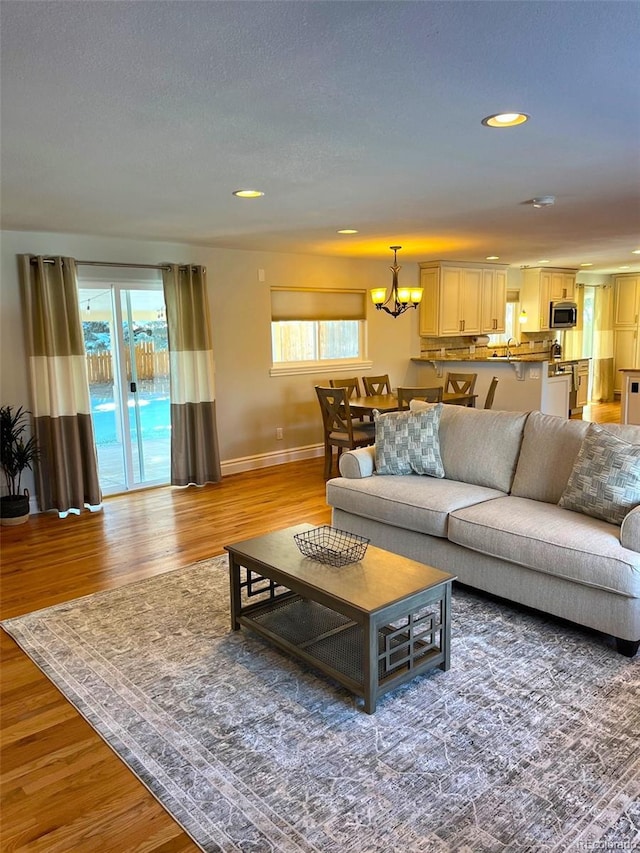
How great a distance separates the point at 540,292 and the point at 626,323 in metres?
2.73

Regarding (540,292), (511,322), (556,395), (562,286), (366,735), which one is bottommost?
(366,735)

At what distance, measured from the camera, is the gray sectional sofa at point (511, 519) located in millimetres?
2766

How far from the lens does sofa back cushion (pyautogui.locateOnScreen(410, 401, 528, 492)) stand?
12.5ft

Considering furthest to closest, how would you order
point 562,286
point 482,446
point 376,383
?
point 562,286
point 376,383
point 482,446

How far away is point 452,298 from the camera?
823 centimetres

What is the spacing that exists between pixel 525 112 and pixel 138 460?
15.5ft

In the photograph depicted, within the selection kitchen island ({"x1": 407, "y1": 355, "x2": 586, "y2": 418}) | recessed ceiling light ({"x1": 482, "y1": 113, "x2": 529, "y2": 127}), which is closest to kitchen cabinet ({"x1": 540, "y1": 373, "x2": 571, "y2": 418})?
kitchen island ({"x1": 407, "y1": 355, "x2": 586, "y2": 418})

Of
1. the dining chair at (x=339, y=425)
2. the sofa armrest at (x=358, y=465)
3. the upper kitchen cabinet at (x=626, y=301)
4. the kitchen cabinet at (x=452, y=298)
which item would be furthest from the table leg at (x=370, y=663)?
the upper kitchen cabinet at (x=626, y=301)

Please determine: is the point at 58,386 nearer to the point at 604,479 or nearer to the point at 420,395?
the point at 420,395

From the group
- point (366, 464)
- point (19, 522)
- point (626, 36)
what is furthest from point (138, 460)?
point (626, 36)

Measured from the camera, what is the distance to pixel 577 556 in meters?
2.80

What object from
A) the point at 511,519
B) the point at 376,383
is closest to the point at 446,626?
the point at 511,519

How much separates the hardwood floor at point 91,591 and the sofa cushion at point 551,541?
1.79 metres

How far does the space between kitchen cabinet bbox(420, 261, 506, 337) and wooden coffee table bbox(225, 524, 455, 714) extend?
5749 mm
